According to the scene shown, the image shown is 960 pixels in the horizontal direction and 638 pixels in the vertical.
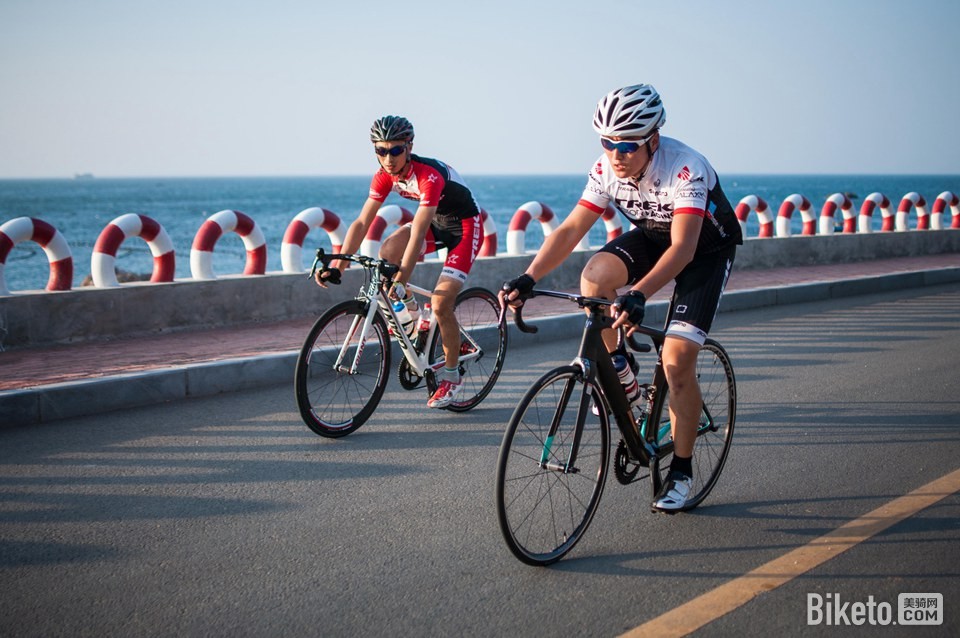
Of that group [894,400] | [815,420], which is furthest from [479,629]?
[894,400]

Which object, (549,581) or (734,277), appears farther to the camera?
(734,277)

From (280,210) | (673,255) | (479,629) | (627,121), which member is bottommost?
(479,629)

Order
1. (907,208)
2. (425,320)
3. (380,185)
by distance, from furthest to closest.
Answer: (907,208) → (425,320) → (380,185)

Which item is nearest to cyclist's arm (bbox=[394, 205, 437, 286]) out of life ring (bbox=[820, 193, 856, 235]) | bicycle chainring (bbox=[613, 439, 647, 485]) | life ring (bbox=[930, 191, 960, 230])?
bicycle chainring (bbox=[613, 439, 647, 485])

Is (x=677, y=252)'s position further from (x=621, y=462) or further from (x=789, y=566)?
(x=789, y=566)

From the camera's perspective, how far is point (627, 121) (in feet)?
14.0

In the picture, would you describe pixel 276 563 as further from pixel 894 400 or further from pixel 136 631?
pixel 894 400

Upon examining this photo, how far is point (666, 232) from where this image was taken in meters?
4.81

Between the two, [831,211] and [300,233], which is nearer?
[300,233]

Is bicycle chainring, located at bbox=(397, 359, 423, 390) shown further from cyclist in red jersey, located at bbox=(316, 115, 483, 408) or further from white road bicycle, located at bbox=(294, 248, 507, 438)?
cyclist in red jersey, located at bbox=(316, 115, 483, 408)

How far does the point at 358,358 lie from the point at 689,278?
2457 mm

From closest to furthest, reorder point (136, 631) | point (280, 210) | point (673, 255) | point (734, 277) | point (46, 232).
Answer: point (136, 631) → point (673, 255) → point (46, 232) → point (734, 277) → point (280, 210)

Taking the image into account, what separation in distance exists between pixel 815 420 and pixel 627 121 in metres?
3.15

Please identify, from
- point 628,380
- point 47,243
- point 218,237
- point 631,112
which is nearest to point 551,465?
point 628,380
